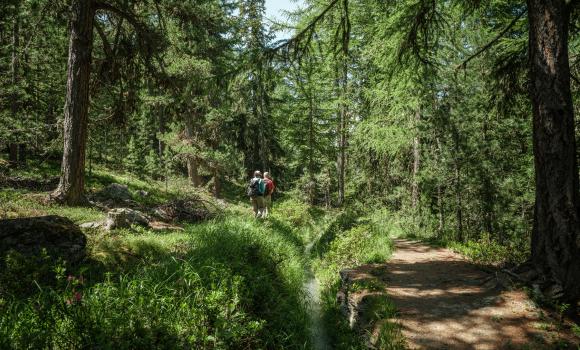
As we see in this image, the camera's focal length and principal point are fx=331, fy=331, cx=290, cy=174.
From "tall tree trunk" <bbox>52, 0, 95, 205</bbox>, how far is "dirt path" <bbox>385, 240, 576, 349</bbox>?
29.4 feet

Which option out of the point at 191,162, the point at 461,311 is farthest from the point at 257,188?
the point at 191,162

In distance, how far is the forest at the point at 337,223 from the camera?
4.05m

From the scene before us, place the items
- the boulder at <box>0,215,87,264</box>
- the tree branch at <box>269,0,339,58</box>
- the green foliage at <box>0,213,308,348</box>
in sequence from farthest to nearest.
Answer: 1. the tree branch at <box>269,0,339,58</box>
2. the boulder at <box>0,215,87,264</box>
3. the green foliage at <box>0,213,308,348</box>

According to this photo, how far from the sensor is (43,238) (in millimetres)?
5289

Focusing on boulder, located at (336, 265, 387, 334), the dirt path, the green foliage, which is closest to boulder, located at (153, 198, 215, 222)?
the green foliage

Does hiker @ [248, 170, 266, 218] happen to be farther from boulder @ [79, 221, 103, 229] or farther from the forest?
boulder @ [79, 221, 103, 229]

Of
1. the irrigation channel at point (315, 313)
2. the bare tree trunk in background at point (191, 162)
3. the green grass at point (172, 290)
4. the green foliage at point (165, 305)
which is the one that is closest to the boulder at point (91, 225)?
the green grass at point (172, 290)

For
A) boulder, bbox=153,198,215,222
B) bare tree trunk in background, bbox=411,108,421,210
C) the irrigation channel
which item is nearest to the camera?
the irrigation channel

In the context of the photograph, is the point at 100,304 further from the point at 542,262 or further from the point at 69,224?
the point at 542,262

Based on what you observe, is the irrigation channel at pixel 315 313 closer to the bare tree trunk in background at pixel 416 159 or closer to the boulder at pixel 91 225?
the boulder at pixel 91 225

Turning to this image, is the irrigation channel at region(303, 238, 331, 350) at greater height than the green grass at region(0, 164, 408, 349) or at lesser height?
lesser

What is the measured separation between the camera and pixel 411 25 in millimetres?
7469

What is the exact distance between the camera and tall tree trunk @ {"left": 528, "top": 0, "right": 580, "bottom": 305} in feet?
15.6

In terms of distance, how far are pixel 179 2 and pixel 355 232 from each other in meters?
9.12
